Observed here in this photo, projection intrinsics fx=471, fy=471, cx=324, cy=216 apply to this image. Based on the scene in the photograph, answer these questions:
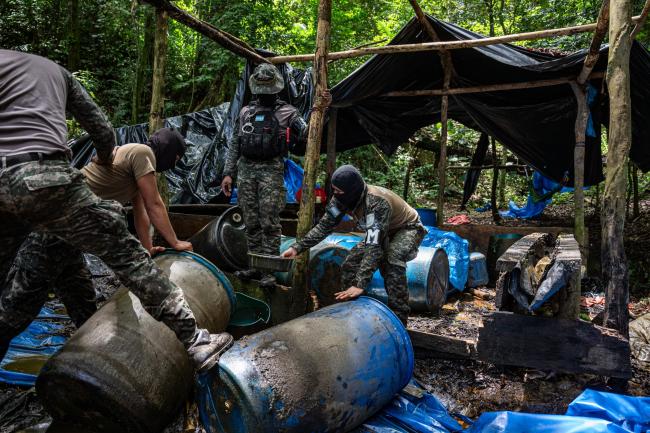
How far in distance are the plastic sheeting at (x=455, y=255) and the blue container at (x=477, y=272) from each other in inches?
8.6

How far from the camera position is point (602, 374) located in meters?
2.90

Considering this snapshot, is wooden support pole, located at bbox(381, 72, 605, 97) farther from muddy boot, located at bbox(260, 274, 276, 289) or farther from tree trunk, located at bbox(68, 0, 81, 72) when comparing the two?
tree trunk, located at bbox(68, 0, 81, 72)

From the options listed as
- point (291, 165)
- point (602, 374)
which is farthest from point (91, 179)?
point (291, 165)

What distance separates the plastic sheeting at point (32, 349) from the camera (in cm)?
306

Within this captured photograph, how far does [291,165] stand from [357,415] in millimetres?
5852

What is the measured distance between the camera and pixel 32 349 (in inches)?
138

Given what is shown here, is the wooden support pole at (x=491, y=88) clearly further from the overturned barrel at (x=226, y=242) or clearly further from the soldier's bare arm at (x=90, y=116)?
the soldier's bare arm at (x=90, y=116)

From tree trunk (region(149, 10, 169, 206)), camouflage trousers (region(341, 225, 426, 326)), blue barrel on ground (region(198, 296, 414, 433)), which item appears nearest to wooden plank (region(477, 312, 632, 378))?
blue barrel on ground (region(198, 296, 414, 433))

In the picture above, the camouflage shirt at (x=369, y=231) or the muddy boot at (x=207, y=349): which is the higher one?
the camouflage shirt at (x=369, y=231)

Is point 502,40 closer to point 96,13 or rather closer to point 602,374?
point 602,374

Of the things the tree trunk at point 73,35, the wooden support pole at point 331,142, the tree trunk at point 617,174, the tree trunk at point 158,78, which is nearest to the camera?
the tree trunk at point 617,174

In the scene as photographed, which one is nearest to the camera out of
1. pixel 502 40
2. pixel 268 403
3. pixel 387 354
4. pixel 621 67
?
Answer: pixel 268 403

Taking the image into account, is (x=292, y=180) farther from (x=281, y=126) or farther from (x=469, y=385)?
(x=469, y=385)

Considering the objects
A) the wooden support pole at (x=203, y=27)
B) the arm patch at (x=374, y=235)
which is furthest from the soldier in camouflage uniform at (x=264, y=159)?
the arm patch at (x=374, y=235)
